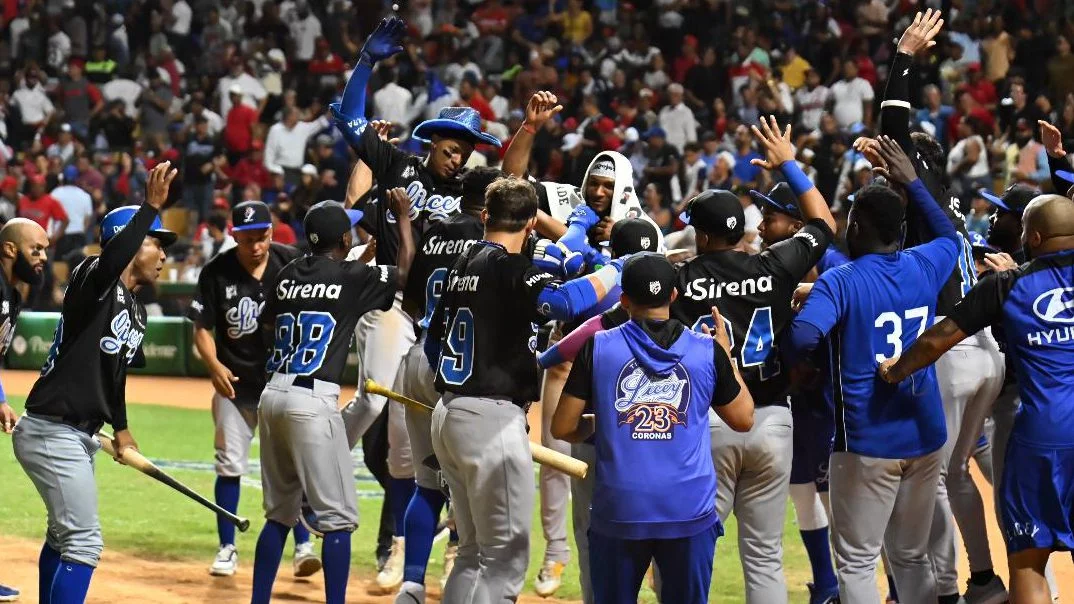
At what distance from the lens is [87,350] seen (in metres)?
6.46

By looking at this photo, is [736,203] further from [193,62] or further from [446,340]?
[193,62]

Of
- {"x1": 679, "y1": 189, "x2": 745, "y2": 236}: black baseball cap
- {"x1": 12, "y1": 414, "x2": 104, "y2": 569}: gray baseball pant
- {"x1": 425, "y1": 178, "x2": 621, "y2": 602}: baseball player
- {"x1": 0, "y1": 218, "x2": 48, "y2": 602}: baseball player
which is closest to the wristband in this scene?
{"x1": 679, "y1": 189, "x2": 745, "y2": 236}: black baseball cap

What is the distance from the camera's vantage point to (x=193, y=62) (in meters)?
24.8

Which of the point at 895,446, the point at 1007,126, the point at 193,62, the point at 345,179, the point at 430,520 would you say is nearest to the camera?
the point at 895,446

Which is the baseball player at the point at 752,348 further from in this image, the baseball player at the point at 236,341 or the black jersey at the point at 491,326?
the baseball player at the point at 236,341

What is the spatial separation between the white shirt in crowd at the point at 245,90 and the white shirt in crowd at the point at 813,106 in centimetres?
881

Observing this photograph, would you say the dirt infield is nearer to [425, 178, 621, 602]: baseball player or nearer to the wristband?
[425, 178, 621, 602]: baseball player

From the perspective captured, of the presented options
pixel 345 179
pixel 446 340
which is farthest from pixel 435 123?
pixel 345 179

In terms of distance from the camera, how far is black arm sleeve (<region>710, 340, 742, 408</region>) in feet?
17.5

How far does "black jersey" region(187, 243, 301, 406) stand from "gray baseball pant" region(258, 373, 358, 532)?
1474 mm

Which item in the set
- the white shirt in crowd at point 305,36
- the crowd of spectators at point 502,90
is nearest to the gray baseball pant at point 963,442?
the crowd of spectators at point 502,90

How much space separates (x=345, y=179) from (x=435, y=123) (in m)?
13.8

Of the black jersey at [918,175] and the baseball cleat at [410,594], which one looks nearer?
the black jersey at [918,175]

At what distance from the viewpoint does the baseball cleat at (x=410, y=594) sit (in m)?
6.89
